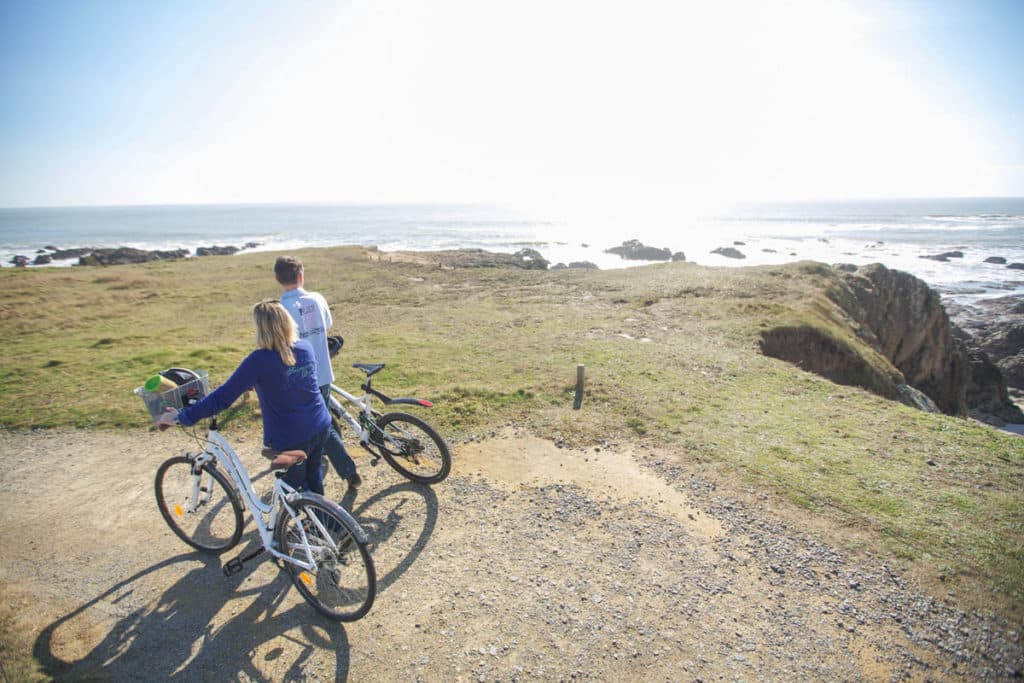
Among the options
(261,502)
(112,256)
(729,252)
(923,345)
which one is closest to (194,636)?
(261,502)

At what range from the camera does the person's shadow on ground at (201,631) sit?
451 centimetres

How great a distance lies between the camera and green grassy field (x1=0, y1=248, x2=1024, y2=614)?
6.90 m

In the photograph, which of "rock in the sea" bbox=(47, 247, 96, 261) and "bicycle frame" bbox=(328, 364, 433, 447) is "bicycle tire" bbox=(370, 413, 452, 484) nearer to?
"bicycle frame" bbox=(328, 364, 433, 447)

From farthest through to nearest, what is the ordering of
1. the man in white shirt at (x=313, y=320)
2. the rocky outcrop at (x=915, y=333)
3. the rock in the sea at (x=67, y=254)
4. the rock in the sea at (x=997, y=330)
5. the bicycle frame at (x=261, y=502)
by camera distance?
the rock in the sea at (x=67, y=254) → the rock in the sea at (x=997, y=330) → the rocky outcrop at (x=915, y=333) → the man in white shirt at (x=313, y=320) → the bicycle frame at (x=261, y=502)

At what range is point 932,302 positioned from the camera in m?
30.8

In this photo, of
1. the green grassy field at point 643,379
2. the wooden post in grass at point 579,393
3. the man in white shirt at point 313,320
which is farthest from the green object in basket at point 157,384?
the wooden post in grass at point 579,393

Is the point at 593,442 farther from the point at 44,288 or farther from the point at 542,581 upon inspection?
the point at 44,288

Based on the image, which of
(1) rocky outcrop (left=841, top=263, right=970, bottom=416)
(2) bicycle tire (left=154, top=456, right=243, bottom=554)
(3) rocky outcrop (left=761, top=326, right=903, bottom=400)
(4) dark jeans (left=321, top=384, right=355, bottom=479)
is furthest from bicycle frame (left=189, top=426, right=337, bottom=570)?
(1) rocky outcrop (left=841, top=263, right=970, bottom=416)

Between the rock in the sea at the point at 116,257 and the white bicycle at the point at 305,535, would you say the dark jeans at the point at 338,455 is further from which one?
the rock in the sea at the point at 116,257

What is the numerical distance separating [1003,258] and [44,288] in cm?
10435

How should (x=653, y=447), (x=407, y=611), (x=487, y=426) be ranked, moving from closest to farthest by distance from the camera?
(x=407, y=611)
(x=653, y=447)
(x=487, y=426)

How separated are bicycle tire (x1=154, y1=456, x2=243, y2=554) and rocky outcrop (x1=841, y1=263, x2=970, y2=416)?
32.0 meters

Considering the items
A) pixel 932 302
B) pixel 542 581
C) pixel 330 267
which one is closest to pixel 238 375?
pixel 542 581

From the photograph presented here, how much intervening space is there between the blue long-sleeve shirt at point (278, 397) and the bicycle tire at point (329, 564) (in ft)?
2.40
